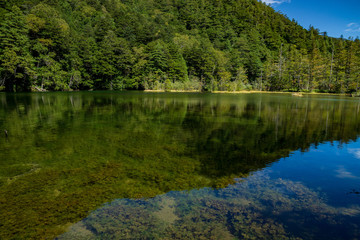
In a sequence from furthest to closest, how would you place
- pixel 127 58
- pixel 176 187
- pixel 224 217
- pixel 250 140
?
pixel 127 58 → pixel 250 140 → pixel 176 187 → pixel 224 217

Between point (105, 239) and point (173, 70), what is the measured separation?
70.5 meters

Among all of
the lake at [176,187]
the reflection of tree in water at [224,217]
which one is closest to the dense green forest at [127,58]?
the lake at [176,187]

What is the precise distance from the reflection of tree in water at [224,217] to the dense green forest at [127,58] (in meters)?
53.0

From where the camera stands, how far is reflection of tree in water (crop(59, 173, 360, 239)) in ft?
13.1

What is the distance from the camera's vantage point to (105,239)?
379 centimetres

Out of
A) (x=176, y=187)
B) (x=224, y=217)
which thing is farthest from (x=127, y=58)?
(x=224, y=217)

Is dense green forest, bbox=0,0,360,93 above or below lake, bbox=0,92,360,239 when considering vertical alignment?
above

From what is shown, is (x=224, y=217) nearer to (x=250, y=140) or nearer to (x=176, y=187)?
(x=176, y=187)

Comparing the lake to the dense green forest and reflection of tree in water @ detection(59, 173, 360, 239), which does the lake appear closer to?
reflection of tree in water @ detection(59, 173, 360, 239)

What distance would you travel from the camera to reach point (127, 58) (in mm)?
71750

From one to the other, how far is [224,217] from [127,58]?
2901 inches

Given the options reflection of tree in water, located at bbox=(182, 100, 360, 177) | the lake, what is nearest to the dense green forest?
the lake

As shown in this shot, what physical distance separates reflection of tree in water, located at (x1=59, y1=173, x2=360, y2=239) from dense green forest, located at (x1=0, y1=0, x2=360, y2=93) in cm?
5298

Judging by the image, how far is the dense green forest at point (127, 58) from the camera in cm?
4972
